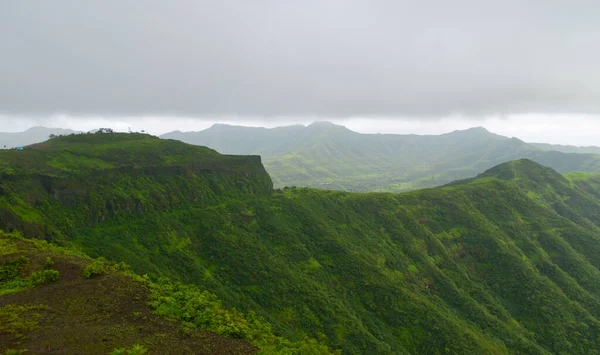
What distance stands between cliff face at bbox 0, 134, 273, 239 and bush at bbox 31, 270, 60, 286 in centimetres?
2334

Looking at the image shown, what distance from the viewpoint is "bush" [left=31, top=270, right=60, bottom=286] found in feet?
94.8

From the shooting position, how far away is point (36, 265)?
31.6 metres

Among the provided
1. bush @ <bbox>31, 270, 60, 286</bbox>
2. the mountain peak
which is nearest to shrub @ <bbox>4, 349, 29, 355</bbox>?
bush @ <bbox>31, 270, 60, 286</bbox>

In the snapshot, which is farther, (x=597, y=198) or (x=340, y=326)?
(x=597, y=198)

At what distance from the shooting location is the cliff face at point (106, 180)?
54.1 metres

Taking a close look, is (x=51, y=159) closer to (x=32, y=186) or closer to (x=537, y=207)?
(x=32, y=186)

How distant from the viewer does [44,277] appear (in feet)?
96.0

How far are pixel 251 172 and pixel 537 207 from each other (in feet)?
384

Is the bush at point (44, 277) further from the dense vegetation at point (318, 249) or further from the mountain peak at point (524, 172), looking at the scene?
the mountain peak at point (524, 172)

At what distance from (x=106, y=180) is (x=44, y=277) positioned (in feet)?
153

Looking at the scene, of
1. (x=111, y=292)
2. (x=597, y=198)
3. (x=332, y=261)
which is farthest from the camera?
(x=597, y=198)

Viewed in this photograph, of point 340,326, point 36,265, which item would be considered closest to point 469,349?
point 340,326

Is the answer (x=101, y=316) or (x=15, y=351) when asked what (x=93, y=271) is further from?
(x=15, y=351)

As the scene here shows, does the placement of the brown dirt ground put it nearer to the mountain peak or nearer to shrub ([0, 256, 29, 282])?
shrub ([0, 256, 29, 282])
